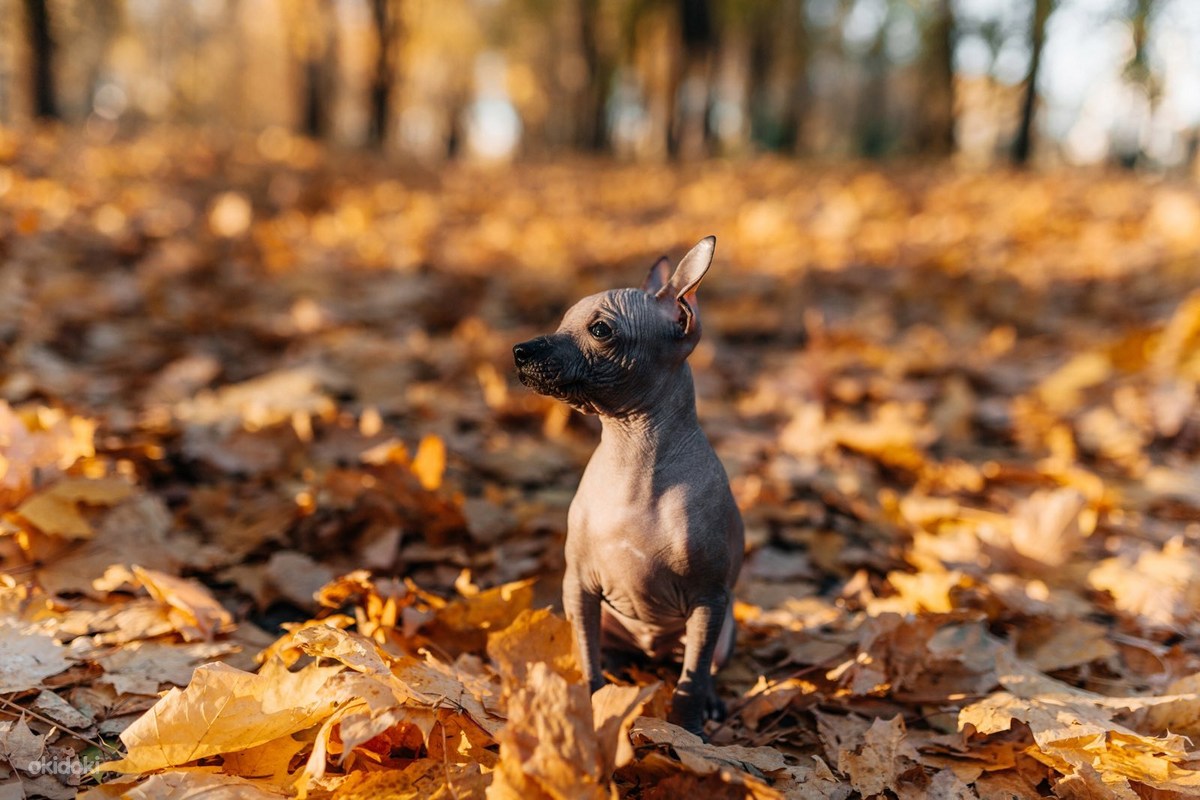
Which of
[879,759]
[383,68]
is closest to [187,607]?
[879,759]

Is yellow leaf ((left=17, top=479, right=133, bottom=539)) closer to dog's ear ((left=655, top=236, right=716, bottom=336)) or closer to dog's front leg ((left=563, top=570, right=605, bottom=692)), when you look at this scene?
dog's front leg ((left=563, top=570, right=605, bottom=692))

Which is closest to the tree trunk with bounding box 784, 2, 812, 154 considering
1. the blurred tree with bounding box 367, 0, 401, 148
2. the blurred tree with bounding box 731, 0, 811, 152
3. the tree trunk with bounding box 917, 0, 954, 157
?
the blurred tree with bounding box 731, 0, 811, 152

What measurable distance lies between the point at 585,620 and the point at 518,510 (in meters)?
1.07

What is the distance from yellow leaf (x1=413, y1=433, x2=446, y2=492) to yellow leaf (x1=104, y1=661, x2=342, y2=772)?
110cm

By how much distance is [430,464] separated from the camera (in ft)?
8.48

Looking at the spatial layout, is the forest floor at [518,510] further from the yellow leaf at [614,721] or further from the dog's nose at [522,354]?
the dog's nose at [522,354]

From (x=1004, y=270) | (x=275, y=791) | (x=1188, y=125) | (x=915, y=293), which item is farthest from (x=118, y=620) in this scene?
(x=1188, y=125)

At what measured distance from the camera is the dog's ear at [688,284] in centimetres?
150

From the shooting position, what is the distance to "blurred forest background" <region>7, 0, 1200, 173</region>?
571 inches

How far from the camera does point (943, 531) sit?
293cm

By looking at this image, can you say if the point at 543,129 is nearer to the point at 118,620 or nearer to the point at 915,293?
the point at 915,293

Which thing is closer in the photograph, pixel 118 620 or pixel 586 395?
pixel 586 395

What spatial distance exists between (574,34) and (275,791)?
20557mm

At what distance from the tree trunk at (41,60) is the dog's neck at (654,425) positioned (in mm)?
11148
